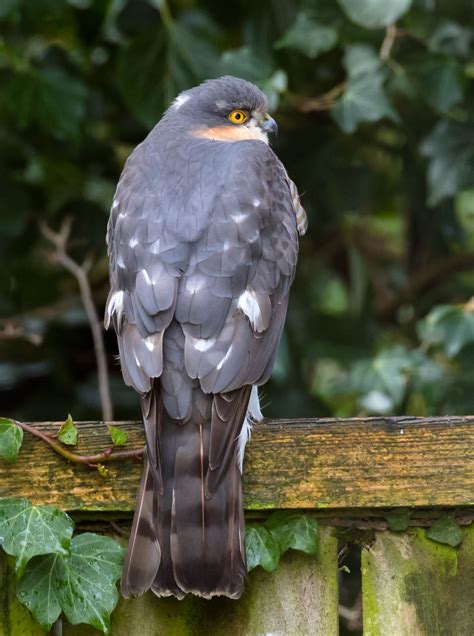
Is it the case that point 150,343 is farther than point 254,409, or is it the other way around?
point 254,409

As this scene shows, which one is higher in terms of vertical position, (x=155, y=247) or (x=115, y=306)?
(x=155, y=247)

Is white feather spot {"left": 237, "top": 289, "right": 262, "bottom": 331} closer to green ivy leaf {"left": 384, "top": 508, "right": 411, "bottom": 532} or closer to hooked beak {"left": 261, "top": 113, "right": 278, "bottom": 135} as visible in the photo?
green ivy leaf {"left": 384, "top": 508, "right": 411, "bottom": 532}

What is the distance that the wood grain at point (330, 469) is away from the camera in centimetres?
182

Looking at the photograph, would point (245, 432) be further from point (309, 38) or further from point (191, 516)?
point (309, 38)

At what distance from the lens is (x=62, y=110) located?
370 centimetres

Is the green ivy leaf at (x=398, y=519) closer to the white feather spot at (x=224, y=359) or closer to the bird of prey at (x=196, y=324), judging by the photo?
the bird of prey at (x=196, y=324)

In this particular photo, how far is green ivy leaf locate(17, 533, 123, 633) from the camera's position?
5.67ft

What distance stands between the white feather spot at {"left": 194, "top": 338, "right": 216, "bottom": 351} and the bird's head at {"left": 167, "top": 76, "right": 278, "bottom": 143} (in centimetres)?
127

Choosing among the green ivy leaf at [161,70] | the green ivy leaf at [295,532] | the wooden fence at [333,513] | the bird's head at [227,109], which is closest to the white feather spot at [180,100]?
the bird's head at [227,109]

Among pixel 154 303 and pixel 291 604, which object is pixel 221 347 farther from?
pixel 291 604

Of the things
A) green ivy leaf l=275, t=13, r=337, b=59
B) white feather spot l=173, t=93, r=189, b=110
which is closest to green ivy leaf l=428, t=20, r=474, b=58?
green ivy leaf l=275, t=13, r=337, b=59

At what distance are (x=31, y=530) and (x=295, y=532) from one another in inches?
17.2

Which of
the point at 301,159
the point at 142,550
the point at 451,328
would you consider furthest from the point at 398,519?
the point at 301,159

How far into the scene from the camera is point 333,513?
1847 millimetres
